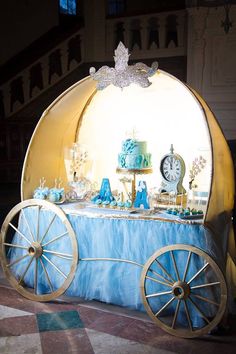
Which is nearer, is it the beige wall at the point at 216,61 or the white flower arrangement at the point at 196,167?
the white flower arrangement at the point at 196,167

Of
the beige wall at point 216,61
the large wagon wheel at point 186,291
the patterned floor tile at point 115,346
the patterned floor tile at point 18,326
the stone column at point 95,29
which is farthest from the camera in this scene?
the stone column at point 95,29

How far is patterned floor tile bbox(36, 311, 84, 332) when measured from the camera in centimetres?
322

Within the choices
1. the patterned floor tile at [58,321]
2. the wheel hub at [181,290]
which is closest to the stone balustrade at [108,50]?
the wheel hub at [181,290]

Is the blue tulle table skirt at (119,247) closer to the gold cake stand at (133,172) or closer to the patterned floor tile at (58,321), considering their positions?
the patterned floor tile at (58,321)

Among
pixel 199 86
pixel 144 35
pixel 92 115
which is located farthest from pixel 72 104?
pixel 144 35

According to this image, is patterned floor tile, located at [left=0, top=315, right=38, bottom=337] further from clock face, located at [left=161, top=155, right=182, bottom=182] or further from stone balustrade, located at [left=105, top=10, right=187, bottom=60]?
stone balustrade, located at [left=105, top=10, right=187, bottom=60]

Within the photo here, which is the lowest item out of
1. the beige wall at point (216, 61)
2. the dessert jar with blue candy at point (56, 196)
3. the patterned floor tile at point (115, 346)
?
the patterned floor tile at point (115, 346)

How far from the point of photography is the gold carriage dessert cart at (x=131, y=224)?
10.3 feet

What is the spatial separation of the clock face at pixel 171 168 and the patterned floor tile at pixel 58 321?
1422mm

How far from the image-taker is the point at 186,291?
10.1 ft

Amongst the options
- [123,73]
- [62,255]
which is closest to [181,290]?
[62,255]

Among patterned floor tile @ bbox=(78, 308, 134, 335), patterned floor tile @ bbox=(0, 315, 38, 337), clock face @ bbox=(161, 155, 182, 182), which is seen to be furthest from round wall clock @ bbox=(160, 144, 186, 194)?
patterned floor tile @ bbox=(0, 315, 38, 337)

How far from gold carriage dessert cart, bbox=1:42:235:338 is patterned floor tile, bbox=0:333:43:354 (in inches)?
22.6

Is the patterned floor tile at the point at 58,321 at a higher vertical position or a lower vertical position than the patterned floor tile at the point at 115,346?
higher
